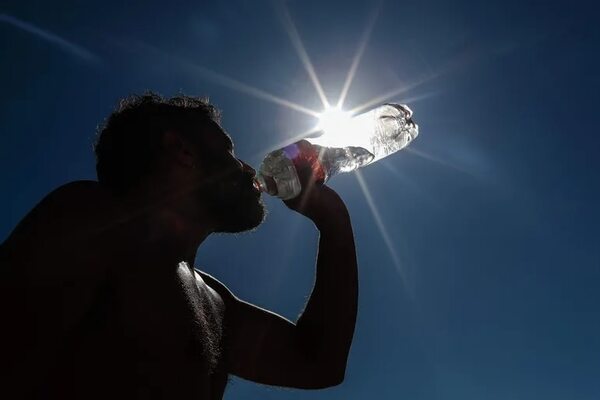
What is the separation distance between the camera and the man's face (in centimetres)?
308

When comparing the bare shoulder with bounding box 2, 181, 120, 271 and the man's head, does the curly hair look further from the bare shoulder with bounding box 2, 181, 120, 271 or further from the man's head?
the bare shoulder with bounding box 2, 181, 120, 271

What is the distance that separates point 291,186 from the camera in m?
3.26

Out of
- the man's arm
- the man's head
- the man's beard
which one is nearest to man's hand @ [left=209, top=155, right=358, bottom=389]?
the man's arm

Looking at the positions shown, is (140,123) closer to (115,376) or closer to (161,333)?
(161,333)

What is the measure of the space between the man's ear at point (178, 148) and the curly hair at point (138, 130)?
4cm

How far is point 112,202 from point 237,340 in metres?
1.20

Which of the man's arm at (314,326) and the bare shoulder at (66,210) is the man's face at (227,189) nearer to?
the man's arm at (314,326)

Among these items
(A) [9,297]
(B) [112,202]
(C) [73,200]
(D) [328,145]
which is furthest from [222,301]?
(D) [328,145]

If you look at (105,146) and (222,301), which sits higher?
(105,146)

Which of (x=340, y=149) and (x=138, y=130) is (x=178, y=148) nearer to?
(x=138, y=130)

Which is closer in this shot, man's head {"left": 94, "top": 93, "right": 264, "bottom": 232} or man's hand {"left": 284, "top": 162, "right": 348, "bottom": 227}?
man's head {"left": 94, "top": 93, "right": 264, "bottom": 232}

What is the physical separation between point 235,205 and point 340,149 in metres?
1.76

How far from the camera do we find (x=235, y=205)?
313 cm

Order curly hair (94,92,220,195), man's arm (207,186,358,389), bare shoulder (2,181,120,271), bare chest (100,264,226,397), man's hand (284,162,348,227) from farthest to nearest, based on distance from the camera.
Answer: man's hand (284,162,348,227) < man's arm (207,186,358,389) < curly hair (94,92,220,195) < bare chest (100,264,226,397) < bare shoulder (2,181,120,271)
